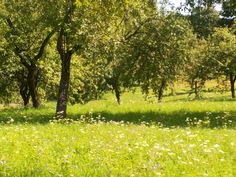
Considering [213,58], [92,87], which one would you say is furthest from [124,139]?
[92,87]

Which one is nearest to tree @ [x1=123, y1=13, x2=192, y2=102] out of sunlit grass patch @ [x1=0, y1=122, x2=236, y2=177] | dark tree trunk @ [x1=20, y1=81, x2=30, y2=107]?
sunlit grass patch @ [x1=0, y1=122, x2=236, y2=177]

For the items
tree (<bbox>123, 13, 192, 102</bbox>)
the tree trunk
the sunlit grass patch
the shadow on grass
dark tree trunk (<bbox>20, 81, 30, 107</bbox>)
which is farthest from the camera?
dark tree trunk (<bbox>20, 81, 30, 107</bbox>)

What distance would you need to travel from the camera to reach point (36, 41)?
1157 inches

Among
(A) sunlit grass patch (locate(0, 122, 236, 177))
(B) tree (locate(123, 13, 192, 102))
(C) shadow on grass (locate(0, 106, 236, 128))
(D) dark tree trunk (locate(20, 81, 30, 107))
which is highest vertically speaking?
(B) tree (locate(123, 13, 192, 102))

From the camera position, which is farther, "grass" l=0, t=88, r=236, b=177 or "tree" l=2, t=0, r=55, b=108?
"tree" l=2, t=0, r=55, b=108

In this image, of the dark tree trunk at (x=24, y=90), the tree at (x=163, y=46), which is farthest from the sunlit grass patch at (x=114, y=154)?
the dark tree trunk at (x=24, y=90)

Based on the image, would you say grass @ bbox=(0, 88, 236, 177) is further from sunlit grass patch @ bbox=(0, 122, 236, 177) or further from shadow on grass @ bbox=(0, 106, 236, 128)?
shadow on grass @ bbox=(0, 106, 236, 128)

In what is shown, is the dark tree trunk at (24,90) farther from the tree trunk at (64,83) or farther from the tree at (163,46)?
the tree trunk at (64,83)

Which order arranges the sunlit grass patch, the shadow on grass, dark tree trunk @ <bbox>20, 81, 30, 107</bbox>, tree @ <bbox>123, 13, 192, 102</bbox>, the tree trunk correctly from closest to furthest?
the sunlit grass patch < the shadow on grass < the tree trunk < tree @ <bbox>123, 13, 192, 102</bbox> < dark tree trunk @ <bbox>20, 81, 30, 107</bbox>

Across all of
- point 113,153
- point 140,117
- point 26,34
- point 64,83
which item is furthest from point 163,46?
point 113,153

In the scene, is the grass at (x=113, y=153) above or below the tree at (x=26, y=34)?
below

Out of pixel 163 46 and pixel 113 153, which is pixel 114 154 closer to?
pixel 113 153

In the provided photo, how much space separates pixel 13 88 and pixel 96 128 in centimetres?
2498

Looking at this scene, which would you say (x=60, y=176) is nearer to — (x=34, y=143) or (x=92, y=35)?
(x=34, y=143)
